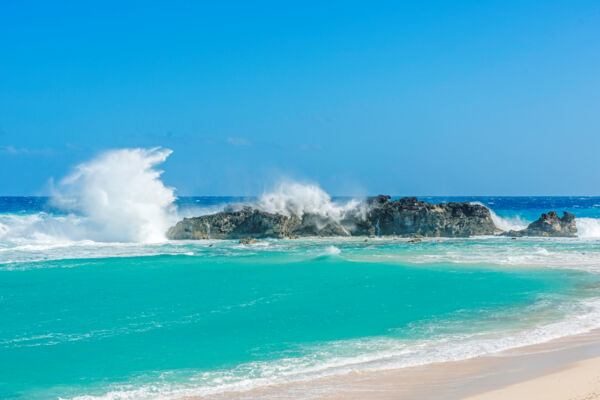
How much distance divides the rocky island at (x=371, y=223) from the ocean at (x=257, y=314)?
7.46 meters

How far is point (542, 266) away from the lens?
1794 cm

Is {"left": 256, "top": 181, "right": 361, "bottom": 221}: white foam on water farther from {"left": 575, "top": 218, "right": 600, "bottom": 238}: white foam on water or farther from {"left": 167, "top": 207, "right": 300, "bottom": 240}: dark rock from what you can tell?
{"left": 575, "top": 218, "right": 600, "bottom": 238}: white foam on water

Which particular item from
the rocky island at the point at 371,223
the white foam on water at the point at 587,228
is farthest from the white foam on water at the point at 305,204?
the white foam on water at the point at 587,228

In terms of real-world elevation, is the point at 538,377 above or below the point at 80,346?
below

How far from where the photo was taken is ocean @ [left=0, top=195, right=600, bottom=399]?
7.59 m

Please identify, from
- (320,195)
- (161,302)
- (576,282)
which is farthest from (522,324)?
(320,195)

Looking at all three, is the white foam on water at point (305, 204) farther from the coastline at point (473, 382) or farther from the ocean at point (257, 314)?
the coastline at point (473, 382)

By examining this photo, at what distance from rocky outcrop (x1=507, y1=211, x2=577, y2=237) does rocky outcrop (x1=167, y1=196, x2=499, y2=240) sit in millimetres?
1782

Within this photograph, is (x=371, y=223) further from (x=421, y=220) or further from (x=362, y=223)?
(x=421, y=220)

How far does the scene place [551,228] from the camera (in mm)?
30781

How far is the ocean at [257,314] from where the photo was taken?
7.59 m

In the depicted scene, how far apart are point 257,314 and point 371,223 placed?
21.0 m

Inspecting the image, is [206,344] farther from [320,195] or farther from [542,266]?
[320,195]

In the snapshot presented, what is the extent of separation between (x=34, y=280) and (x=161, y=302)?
5097 mm
